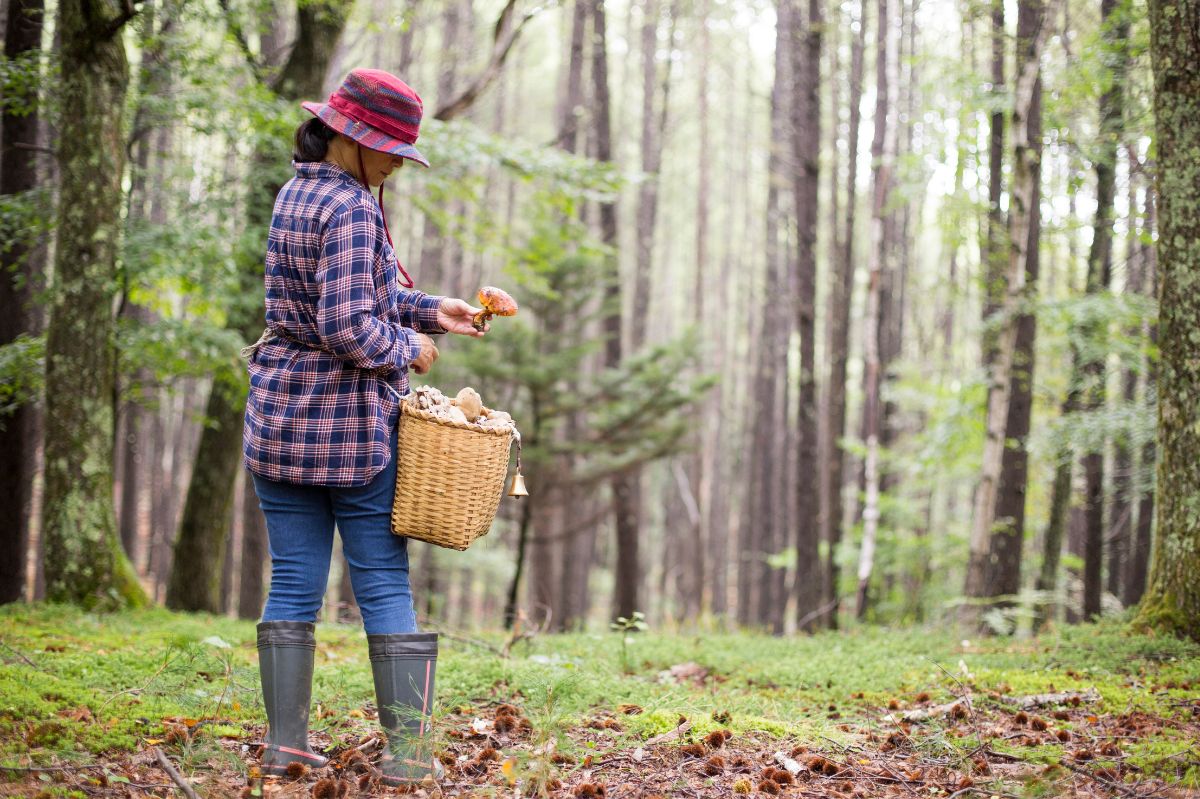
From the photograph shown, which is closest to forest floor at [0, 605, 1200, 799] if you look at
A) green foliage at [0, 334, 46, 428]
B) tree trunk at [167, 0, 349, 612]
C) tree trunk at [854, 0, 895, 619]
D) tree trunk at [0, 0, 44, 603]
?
green foliage at [0, 334, 46, 428]

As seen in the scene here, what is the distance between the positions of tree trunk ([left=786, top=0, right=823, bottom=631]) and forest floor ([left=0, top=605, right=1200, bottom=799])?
20.6 ft

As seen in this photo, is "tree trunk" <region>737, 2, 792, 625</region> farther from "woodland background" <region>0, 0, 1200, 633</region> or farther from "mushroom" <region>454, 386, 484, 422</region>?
"mushroom" <region>454, 386, 484, 422</region>

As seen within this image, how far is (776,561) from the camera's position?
16172 mm

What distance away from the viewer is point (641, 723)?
3.51m

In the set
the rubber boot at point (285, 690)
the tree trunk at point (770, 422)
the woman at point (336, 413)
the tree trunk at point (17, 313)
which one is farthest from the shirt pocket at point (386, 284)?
the tree trunk at point (770, 422)

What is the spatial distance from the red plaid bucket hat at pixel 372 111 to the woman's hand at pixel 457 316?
0.50 meters

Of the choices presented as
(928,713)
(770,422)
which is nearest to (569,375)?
(928,713)

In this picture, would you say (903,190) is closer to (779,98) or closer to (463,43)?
(779,98)

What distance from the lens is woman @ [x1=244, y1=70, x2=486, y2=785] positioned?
9.21 feet

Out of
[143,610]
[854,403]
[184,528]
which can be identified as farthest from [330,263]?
[854,403]

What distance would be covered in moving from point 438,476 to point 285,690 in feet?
2.68

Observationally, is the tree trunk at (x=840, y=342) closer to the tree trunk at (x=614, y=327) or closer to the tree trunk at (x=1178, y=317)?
the tree trunk at (x=614, y=327)

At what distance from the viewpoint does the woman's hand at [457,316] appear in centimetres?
319

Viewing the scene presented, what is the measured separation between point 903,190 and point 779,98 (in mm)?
8046
